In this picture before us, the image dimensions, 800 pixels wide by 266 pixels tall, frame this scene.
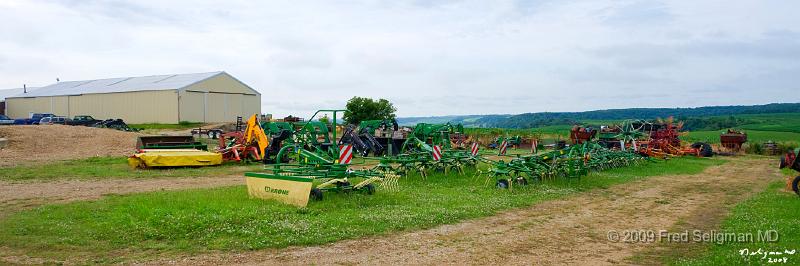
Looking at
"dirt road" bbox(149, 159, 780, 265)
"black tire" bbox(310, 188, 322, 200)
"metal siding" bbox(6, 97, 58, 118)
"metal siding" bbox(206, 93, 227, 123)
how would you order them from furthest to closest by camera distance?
"metal siding" bbox(6, 97, 58, 118), "metal siding" bbox(206, 93, 227, 123), "black tire" bbox(310, 188, 322, 200), "dirt road" bbox(149, 159, 780, 265)

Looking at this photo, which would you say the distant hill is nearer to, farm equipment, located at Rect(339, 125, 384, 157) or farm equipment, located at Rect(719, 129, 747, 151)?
farm equipment, located at Rect(719, 129, 747, 151)

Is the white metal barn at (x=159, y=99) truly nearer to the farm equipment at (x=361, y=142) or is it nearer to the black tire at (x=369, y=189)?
the farm equipment at (x=361, y=142)

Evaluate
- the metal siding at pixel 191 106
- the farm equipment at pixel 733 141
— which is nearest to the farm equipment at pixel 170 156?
the farm equipment at pixel 733 141

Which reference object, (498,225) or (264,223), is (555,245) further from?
Result: (264,223)

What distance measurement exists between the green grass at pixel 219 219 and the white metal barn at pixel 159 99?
37.8 m

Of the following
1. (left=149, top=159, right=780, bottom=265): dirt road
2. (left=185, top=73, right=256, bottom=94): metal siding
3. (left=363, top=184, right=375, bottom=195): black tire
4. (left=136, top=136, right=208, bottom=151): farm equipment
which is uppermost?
(left=185, top=73, right=256, bottom=94): metal siding

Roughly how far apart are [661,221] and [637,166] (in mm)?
11624

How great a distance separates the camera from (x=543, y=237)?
8305 millimetres

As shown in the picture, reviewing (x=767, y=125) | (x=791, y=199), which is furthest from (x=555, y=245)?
(x=767, y=125)

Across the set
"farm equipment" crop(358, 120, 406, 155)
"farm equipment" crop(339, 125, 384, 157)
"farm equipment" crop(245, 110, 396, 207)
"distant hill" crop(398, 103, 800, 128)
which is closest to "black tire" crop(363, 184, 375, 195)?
"farm equipment" crop(245, 110, 396, 207)

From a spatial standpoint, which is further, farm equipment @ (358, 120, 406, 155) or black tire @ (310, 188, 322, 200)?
farm equipment @ (358, 120, 406, 155)

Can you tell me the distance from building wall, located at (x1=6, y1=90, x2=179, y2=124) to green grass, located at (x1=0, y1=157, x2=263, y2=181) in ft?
92.4

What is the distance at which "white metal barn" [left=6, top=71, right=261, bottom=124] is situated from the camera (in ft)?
157

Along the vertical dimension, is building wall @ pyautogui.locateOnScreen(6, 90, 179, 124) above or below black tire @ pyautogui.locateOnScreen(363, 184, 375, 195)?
above
